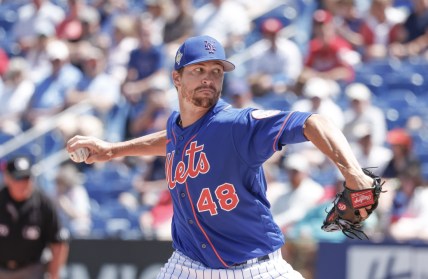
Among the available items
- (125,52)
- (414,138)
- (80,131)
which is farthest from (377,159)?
(125,52)

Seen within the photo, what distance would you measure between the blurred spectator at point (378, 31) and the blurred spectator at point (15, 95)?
14.8 feet

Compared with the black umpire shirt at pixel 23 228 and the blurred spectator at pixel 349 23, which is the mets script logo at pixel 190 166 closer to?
the black umpire shirt at pixel 23 228

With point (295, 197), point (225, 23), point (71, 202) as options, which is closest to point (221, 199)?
point (295, 197)

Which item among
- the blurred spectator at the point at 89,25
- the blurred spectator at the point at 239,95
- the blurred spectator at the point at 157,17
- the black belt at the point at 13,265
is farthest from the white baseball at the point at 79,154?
the blurred spectator at the point at 89,25

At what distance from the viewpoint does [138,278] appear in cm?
935

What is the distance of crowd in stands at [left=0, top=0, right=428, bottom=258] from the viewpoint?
948cm

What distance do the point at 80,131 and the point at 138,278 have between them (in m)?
2.81

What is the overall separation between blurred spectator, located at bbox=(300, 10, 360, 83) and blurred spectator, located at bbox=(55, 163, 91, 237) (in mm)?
2896

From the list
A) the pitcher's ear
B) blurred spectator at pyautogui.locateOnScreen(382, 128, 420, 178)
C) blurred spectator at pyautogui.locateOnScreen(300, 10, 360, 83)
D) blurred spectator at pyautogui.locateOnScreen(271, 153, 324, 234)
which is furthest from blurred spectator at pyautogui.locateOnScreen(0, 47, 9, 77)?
the pitcher's ear

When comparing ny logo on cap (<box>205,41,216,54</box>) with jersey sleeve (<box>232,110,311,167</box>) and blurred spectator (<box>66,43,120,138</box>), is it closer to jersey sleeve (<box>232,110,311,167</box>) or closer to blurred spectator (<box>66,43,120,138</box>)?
jersey sleeve (<box>232,110,311,167</box>)

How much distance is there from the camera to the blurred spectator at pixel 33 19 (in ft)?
46.6

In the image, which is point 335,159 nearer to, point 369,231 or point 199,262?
point 199,262

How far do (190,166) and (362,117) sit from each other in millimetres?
5371

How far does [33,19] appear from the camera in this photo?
1438 cm
